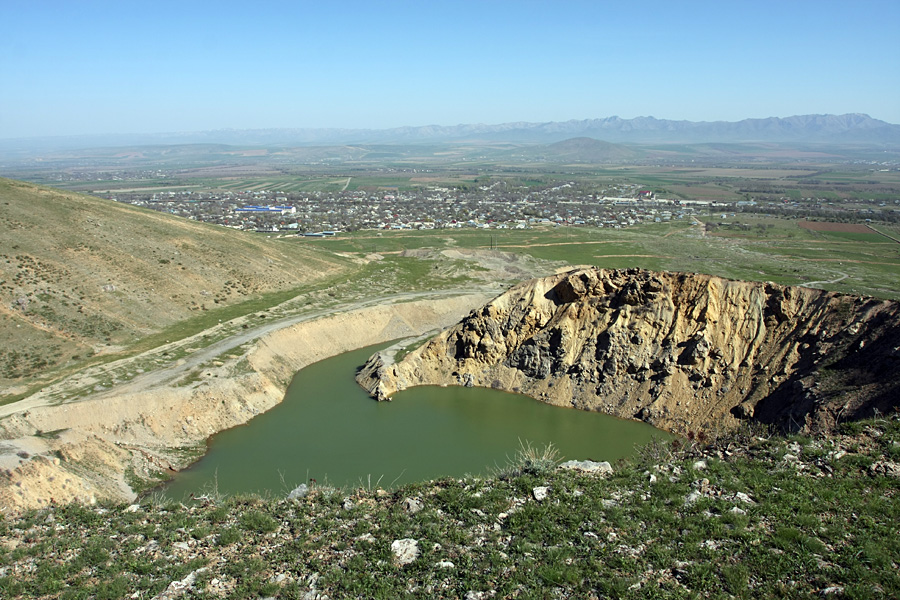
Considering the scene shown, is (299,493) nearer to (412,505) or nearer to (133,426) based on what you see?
(412,505)

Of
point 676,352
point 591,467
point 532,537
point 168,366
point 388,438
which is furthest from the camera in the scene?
point 168,366

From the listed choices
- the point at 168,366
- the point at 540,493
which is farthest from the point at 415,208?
the point at 540,493

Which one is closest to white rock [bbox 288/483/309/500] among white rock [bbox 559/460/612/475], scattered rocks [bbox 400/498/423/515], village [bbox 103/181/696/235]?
scattered rocks [bbox 400/498/423/515]

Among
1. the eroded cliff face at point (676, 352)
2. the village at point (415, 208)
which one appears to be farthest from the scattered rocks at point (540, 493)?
the village at point (415, 208)

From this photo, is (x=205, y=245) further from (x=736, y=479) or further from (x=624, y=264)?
(x=736, y=479)

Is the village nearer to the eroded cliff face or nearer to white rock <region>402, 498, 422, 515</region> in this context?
the eroded cliff face

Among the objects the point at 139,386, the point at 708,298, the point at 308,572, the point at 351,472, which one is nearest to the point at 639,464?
the point at 308,572

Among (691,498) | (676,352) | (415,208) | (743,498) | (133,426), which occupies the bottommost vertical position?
(133,426)
